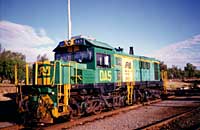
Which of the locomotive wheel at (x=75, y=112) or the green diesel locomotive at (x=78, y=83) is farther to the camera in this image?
Result: the locomotive wheel at (x=75, y=112)

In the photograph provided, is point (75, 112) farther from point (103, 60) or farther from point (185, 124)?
point (185, 124)

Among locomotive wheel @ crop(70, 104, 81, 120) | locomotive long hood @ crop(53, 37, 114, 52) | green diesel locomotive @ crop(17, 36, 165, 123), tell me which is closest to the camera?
green diesel locomotive @ crop(17, 36, 165, 123)

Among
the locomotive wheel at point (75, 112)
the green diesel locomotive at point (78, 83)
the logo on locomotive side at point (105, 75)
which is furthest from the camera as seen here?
the logo on locomotive side at point (105, 75)

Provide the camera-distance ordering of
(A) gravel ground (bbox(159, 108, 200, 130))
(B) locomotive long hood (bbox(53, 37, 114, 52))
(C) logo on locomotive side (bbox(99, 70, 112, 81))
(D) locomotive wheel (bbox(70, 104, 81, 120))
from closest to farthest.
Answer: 1. (A) gravel ground (bbox(159, 108, 200, 130))
2. (D) locomotive wheel (bbox(70, 104, 81, 120))
3. (B) locomotive long hood (bbox(53, 37, 114, 52))
4. (C) logo on locomotive side (bbox(99, 70, 112, 81))

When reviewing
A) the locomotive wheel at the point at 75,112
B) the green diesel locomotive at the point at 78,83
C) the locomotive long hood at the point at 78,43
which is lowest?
the locomotive wheel at the point at 75,112

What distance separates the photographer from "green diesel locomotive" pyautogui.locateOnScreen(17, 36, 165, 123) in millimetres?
8375

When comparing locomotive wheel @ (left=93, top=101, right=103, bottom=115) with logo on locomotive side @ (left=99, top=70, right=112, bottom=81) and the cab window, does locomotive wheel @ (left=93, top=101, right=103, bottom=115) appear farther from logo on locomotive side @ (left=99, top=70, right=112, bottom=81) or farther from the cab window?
the cab window

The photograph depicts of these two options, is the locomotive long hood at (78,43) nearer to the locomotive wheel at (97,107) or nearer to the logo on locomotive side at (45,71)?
the logo on locomotive side at (45,71)

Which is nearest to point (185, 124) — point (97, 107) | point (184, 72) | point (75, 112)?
point (97, 107)

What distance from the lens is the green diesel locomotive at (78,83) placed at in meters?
8.38

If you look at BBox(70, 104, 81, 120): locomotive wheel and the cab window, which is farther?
the cab window

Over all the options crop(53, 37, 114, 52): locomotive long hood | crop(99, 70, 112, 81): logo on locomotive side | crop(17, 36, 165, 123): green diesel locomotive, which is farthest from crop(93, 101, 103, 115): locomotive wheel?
crop(53, 37, 114, 52): locomotive long hood

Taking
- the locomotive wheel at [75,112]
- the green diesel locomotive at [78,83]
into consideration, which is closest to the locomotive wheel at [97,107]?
the green diesel locomotive at [78,83]

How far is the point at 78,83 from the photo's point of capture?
963cm
